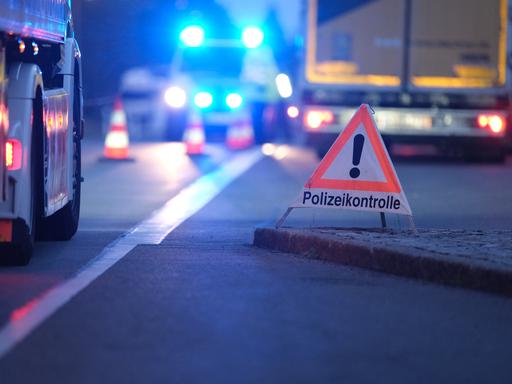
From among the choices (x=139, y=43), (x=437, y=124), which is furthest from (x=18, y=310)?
A: (x=139, y=43)

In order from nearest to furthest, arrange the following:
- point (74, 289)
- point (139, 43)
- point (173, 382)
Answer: point (173, 382) → point (74, 289) → point (139, 43)

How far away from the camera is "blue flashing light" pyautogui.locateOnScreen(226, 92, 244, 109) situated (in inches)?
1116

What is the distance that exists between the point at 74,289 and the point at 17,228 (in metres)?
0.79

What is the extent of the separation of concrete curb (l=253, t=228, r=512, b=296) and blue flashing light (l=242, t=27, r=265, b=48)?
1924 cm

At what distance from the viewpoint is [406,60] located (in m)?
21.6

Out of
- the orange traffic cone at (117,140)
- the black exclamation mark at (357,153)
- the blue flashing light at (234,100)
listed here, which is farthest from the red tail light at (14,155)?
the blue flashing light at (234,100)

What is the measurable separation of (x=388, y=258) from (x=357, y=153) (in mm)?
1435

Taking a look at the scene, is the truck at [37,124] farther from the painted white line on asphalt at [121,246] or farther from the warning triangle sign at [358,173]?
the warning triangle sign at [358,173]

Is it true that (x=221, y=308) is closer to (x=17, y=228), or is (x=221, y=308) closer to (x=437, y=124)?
(x=17, y=228)

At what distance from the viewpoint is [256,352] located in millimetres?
6258

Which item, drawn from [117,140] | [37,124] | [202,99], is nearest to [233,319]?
[37,124]

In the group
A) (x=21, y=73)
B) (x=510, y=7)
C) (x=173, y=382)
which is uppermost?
(x=510, y=7)

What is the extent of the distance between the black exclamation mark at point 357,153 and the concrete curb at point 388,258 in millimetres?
552

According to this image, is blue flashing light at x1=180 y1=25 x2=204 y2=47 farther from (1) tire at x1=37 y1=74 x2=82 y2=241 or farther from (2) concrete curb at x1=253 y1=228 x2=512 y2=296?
(2) concrete curb at x1=253 y1=228 x2=512 y2=296
